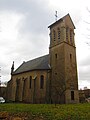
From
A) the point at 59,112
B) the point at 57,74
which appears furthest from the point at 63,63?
the point at 59,112

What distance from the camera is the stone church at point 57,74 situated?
32781 mm

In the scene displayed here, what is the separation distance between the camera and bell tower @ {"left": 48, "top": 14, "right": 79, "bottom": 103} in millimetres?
32375

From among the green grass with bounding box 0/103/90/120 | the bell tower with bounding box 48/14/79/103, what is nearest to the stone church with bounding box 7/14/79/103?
the bell tower with bounding box 48/14/79/103

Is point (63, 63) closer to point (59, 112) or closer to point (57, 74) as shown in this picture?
point (57, 74)

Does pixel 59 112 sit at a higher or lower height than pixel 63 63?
lower

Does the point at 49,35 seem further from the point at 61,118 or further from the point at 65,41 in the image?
the point at 61,118

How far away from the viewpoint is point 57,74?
1340 inches

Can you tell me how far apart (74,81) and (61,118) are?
23.6m

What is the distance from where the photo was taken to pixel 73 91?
33.5 meters

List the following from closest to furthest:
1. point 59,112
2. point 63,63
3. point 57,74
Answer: point 59,112 < point 63,63 < point 57,74

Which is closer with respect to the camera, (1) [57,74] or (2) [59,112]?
(2) [59,112]

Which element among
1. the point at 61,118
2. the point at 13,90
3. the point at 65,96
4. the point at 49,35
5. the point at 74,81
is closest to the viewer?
the point at 61,118

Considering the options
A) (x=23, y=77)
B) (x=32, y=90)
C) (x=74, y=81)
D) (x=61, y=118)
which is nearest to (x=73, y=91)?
(x=74, y=81)

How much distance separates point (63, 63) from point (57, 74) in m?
2.66
